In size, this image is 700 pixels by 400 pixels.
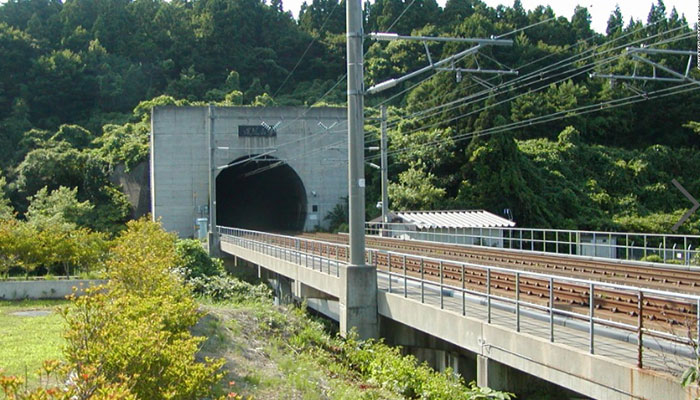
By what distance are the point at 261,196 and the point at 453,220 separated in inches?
1379

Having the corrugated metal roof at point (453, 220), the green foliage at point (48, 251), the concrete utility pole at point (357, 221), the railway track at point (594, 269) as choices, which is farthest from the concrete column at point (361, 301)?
the corrugated metal roof at point (453, 220)

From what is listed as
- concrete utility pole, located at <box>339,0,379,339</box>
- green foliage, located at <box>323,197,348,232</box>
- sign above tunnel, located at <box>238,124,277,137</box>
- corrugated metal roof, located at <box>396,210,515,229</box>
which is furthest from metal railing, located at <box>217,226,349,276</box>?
green foliage, located at <box>323,197,348,232</box>

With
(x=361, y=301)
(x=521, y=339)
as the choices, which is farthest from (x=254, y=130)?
(x=521, y=339)

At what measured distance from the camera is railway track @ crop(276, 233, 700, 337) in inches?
390

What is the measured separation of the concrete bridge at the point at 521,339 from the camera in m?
8.54

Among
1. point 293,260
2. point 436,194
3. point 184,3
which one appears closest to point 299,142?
point 436,194

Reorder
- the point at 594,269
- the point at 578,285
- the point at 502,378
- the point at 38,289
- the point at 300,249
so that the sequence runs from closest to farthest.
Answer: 1. the point at 502,378
2. the point at 578,285
3. the point at 594,269
4. the point at 38,289
5. the point at 300,249

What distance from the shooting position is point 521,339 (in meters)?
10.7

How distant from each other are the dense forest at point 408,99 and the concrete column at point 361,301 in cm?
1515

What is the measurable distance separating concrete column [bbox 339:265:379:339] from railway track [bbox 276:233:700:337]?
67 cm

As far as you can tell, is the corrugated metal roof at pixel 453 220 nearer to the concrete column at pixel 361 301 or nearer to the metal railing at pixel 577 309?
the metal railing at pixel 577 309

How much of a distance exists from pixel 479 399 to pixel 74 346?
590 centimetres

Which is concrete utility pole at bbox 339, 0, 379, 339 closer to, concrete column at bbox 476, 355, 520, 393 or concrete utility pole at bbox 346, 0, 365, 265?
concrete utility pole at bbox 346, 0, 365, 265

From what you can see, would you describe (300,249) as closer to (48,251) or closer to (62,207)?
(48,251)
